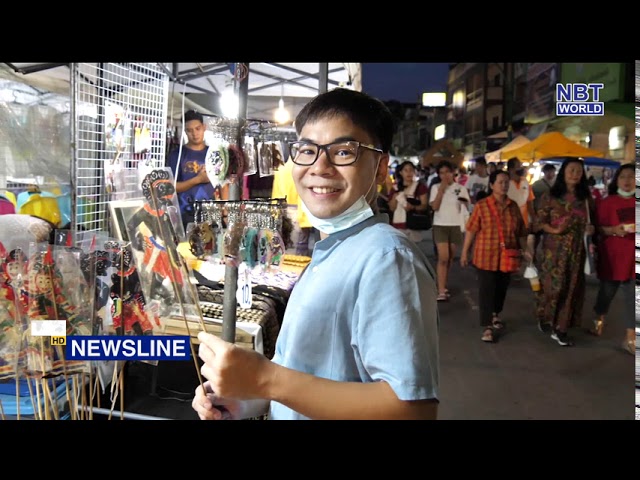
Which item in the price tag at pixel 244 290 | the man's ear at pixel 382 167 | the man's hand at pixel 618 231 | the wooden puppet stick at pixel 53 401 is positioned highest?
the man's ear at pixel 382 167

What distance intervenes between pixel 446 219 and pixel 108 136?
3.93 metres

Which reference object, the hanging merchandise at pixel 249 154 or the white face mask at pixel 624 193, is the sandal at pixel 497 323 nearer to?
the white face mask at pixel 624 193

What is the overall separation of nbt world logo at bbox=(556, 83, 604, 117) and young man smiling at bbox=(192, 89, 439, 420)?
1.33m

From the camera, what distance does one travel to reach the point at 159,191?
6.73 ft

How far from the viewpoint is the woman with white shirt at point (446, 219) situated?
565 cm

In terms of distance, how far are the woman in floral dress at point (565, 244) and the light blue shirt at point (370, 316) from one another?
3620 millimetres

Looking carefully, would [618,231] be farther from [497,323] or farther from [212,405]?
[212,405]

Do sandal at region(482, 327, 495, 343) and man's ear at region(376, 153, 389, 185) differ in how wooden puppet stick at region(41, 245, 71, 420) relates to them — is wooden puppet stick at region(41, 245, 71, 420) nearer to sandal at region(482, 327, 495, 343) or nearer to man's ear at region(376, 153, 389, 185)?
man's ear at region(376, 153, 389, 185)

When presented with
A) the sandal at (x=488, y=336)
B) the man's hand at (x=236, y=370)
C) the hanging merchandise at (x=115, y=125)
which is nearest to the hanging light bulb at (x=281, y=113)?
the hanging merchandise at (x=115, y=125)

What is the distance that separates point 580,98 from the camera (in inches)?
84.7

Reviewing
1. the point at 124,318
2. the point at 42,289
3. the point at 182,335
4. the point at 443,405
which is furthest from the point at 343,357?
the point at 443,405

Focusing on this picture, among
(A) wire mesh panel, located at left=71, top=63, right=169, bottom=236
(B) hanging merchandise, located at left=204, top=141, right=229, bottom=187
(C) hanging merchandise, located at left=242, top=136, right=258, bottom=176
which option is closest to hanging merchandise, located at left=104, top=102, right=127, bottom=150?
(A) wire mesh panel, located at left=71, top=63, right=169, bottom=236

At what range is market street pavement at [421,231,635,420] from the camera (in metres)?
3.30

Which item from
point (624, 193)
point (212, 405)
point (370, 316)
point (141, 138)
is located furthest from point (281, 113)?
point (370, 316)
